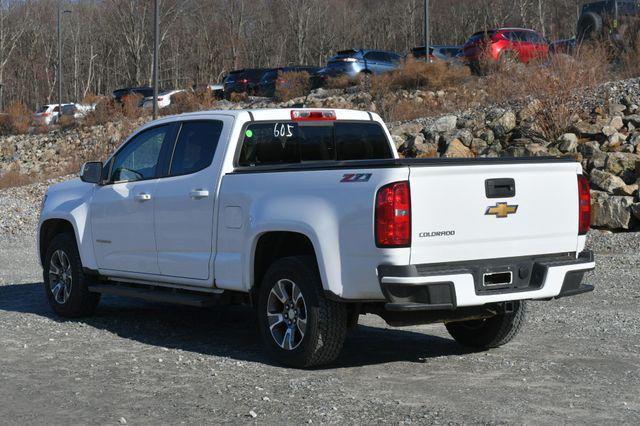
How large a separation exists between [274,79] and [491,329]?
3769cm

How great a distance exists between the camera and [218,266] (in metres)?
8.41

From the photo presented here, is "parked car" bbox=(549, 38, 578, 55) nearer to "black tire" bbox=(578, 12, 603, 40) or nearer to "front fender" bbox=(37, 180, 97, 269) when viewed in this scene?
"black tire" bbox=(578, 12, 603, 40)

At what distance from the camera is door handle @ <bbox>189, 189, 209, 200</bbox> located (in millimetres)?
8547

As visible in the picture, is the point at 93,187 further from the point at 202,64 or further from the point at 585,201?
the point at 202,64

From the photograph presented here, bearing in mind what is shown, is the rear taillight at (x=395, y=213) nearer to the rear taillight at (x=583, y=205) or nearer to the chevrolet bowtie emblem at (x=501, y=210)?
the chevrolet bowtie emblem at (x=501, y=210)

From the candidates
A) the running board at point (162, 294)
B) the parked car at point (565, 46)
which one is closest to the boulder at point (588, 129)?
the parked car at point (565, 46)

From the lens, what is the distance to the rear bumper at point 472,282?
7.03 meters

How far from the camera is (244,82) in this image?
159ft

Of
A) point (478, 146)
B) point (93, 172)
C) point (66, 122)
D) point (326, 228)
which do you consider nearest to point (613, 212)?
point (478, 146)

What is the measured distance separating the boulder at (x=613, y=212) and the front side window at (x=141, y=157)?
996cm

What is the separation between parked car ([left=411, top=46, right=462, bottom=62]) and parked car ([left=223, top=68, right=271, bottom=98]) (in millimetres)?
7947

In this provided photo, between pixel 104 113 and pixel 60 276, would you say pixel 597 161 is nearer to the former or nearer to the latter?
pixel 60 276

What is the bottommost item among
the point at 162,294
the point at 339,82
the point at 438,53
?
the point at 162,294

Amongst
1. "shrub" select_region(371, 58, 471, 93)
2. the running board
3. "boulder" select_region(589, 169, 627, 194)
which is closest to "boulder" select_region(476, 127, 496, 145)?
"boulder" select_region(589, 169, 627, 194)
